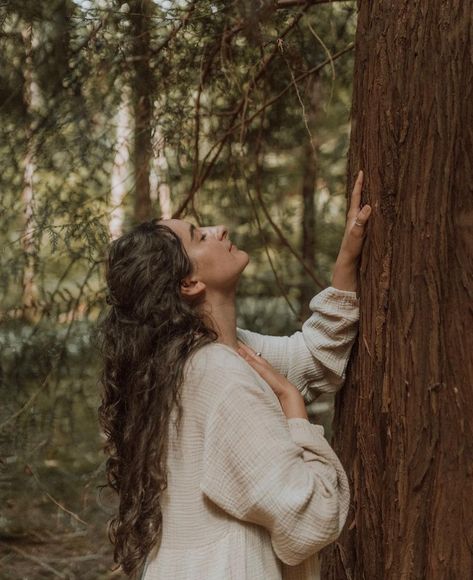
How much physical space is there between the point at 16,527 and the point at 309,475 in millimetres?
3360

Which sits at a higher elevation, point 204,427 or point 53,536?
point 204,427

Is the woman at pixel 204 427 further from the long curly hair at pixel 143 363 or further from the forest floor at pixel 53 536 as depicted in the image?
the forest floor at pixel 53 536

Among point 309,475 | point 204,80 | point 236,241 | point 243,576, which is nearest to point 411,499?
point 309,475

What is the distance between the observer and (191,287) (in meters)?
2.50

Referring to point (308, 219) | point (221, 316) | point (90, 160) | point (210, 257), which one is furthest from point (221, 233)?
point (308, 219)

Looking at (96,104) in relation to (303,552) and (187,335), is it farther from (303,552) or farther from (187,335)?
(303,552)

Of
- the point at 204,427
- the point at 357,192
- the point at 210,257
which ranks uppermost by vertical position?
the point at 357,192

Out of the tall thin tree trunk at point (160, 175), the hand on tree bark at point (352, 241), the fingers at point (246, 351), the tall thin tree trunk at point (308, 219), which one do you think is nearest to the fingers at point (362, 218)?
the hand on tree bark at point (352, 241)

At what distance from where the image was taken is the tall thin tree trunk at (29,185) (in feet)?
14.2

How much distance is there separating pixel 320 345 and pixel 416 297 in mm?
447

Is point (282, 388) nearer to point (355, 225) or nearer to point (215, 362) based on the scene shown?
point (215, 362)

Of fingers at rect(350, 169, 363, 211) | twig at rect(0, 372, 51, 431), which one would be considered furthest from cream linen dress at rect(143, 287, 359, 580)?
twig at rect(0, 372, 51, 431)

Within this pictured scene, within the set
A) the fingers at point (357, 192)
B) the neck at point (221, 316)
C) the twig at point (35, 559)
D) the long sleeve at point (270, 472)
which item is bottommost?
the twig at point (35, 559)

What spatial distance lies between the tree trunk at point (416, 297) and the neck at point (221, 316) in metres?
0.36
